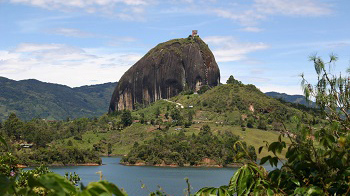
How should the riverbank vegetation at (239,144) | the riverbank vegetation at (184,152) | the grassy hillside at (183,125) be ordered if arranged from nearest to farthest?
1. the riverbank vegetation at (239,144)
2. the riverbank vegetation at (184,152)
3. the grassy hillside at (183,125)

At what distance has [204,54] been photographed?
606ft

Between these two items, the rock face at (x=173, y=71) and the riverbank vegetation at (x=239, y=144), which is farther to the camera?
the rock face at (x=173, y=71)

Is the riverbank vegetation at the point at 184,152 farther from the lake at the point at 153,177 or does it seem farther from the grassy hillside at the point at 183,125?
the grassy hillside at the point at 183,125

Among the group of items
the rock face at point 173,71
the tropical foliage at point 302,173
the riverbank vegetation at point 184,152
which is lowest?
the riverbank vegetation at point 184,152

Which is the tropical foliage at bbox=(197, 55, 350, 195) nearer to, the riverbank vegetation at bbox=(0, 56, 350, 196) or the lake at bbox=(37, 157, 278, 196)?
the riverbank vegetation at bbox=(0, 56, 350, 196)

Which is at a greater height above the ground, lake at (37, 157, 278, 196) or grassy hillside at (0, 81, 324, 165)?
grassy hillside at (0, 81, 324, 165)

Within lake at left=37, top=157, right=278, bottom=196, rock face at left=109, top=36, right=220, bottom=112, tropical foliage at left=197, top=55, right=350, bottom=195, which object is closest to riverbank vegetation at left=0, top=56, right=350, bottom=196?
tropical foliage at left=197, top=55, right=350, bottom=195

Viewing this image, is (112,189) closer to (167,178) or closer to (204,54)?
(167,178)

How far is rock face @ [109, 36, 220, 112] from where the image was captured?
180 metres

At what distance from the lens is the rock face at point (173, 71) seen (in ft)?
591

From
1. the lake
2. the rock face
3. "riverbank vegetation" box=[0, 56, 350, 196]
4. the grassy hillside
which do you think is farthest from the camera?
the rock face

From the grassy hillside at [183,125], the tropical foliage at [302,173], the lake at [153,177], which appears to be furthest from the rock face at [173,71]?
the tropical foliage at [302,173]

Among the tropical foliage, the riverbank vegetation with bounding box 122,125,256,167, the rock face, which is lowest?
the riverbank vegetation with bounding box 122,125,256,167

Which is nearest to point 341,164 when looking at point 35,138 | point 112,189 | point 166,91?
point 112,189
